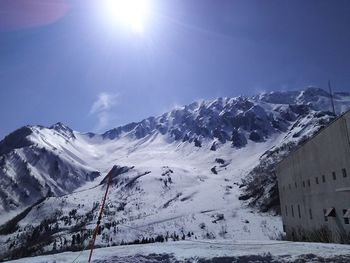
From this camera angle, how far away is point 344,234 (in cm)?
2859

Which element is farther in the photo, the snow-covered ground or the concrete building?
the concrete building

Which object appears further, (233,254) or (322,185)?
(322,185)

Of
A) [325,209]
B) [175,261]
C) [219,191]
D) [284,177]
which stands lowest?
[175,261]

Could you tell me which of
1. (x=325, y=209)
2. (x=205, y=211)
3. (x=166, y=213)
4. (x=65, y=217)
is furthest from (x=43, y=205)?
(x=325, y=209)

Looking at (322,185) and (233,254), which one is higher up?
(322,185)

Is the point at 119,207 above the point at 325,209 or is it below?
above

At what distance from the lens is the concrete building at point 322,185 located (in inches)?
1107

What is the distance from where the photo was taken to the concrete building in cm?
2812

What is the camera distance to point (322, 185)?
1276 inches

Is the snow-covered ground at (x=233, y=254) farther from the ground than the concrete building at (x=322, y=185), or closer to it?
closer to it

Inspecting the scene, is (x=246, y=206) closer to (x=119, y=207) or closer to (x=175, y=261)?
(x=119, y=207)

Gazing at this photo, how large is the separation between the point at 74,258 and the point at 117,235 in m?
80.3

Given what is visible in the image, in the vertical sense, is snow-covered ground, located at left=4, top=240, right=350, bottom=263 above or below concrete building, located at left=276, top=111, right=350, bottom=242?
below

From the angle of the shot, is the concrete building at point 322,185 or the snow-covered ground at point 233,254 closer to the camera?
the snow-covered ground at point 233,254
